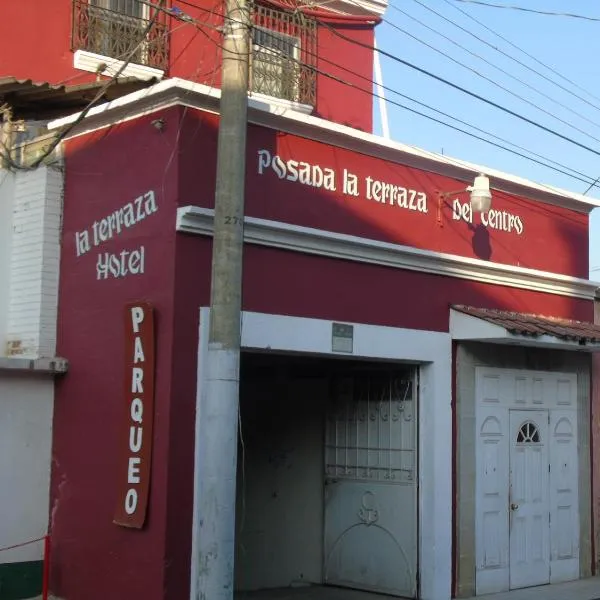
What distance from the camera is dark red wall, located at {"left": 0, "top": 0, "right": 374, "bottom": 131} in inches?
535

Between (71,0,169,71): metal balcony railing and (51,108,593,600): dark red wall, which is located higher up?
(71,0,169,71): metal balcony railing

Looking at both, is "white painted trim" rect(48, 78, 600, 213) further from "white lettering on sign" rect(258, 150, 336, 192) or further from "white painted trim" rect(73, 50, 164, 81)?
"white painted trim" rect(73, 50, 164, 81)

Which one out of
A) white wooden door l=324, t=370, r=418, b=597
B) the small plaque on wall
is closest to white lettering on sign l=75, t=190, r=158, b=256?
the small plaque on wall

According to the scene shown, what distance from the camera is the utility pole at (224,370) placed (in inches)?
282

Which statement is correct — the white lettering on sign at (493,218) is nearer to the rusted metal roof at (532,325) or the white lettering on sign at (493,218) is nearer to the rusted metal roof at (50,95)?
the rusted metal roof at (532,325)

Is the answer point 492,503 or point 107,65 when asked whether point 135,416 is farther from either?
point 107,65

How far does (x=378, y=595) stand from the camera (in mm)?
11531

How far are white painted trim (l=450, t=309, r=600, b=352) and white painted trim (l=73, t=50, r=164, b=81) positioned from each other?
5521mm

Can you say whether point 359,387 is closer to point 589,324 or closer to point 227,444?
point 589,324

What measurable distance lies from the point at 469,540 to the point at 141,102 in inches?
246

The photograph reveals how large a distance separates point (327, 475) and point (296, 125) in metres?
4.60

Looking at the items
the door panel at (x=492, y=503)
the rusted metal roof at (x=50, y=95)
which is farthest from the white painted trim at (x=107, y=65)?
the door panel at (x=492, y=503)

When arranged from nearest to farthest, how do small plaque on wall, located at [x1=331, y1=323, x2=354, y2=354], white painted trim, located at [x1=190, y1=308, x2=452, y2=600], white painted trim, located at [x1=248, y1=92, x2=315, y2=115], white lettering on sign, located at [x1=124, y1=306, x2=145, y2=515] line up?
white lettering on sign, located at [x1=124, y1=306, x2=145, y2=515] → small plaque on wall, located at [x1=331, y1=323, x2=354, y2=354] → white painted trim, located at [x1=190, y1=308, x2=452, y2=600] → white painted trim, located at [x1=248, y1=92, x2=315, y2=115]

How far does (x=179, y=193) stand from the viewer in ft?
30.7
